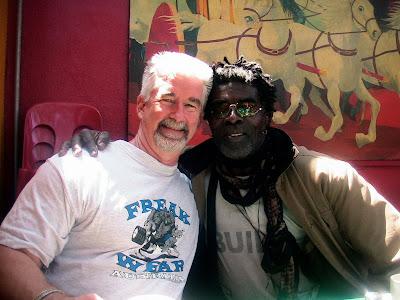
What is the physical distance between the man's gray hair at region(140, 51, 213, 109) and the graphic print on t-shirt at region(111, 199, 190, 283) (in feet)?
2.17

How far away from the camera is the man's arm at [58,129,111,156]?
5.18 feet

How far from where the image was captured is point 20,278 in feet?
3.87

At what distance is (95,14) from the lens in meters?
3.05

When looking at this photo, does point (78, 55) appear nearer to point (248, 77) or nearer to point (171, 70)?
point (171, 70)

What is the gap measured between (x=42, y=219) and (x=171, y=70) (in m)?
0.99

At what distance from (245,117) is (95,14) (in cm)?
194

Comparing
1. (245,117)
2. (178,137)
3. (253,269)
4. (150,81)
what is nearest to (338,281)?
(253,269)

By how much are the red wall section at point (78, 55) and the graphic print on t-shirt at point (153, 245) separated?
1.68 meters

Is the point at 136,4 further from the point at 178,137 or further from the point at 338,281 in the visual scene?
the point at 338,281

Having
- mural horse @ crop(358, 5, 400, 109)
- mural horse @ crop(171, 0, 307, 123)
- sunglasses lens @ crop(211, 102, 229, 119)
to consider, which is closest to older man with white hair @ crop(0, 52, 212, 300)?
sunglasses lens @ crop(211, 102, 229, 119)

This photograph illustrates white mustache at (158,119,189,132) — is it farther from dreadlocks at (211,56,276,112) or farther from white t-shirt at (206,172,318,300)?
white t-shirt at (206,172,318,300)

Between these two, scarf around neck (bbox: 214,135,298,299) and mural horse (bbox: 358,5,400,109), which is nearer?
scarf around neck (bbox: 214,135,298,299)

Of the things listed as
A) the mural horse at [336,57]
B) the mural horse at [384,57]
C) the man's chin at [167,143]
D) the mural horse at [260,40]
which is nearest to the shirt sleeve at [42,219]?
the man's chin at [167,143]

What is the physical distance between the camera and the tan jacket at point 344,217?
1.65 m
